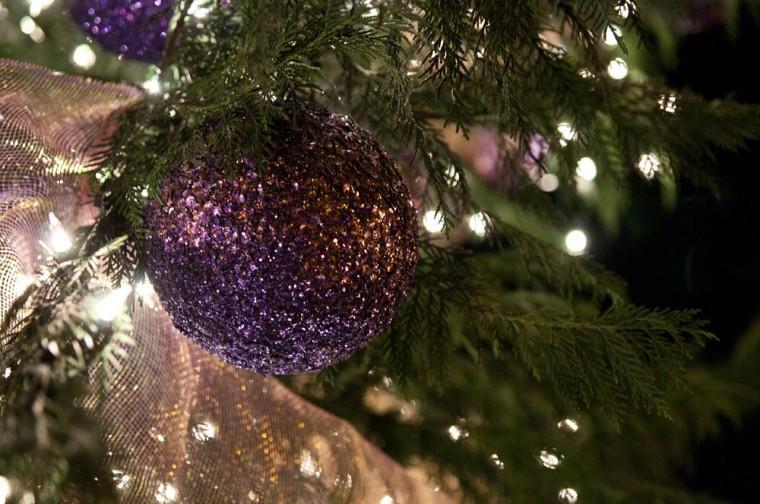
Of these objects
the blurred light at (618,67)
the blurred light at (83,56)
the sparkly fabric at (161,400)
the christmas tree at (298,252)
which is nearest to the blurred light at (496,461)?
the christmas tree at (298,252)

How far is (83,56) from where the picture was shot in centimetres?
82

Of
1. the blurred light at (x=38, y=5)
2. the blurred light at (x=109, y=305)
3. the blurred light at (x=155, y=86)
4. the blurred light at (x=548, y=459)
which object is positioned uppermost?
the blurred light at (x=155, y=86)

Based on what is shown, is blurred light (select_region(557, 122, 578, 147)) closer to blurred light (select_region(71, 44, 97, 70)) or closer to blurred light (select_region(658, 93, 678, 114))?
blurred light (select_region(658, 93, 678, 114))

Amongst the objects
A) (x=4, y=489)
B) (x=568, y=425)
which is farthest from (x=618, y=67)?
(x=4, y=489)

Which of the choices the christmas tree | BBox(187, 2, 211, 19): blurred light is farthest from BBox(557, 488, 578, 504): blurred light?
BBox(187, 2, 211, 19): blurred light

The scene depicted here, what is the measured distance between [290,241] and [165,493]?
0.28 metres

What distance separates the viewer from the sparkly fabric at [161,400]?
1.77ft

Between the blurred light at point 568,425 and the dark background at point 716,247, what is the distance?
1.65 ft

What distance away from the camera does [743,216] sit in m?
1.22

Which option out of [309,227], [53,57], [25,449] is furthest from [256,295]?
[53,57]

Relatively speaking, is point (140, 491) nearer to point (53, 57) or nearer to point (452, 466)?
point (452, 466)

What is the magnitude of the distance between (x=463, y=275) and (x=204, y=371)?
0.27 metres

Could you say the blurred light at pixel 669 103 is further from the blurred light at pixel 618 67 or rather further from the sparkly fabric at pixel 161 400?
the sparkly fabric at pixel 161 400

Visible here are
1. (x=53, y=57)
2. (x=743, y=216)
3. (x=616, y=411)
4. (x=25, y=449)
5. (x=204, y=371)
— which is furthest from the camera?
(x=743, y=216)
